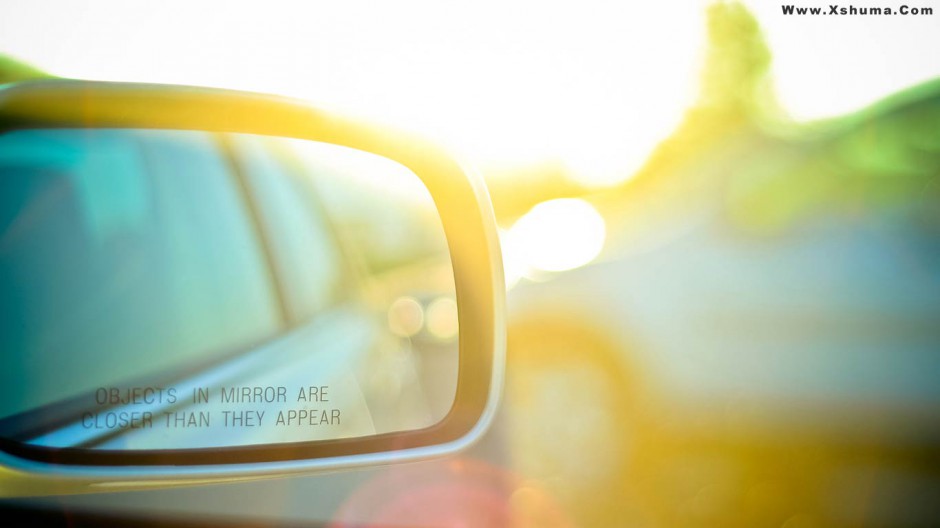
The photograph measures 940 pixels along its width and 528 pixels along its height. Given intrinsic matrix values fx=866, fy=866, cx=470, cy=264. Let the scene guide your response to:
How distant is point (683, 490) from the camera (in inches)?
193

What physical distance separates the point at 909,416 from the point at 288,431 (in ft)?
14.0

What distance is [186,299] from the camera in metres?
2.08

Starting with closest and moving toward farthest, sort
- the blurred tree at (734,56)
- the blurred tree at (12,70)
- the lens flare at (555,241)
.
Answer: the blurred tree at (12,70) → the lens flare at (555,241) → the blurred tree at (734,56)

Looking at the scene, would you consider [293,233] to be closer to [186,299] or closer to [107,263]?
[186,299]

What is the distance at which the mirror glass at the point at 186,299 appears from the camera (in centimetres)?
151

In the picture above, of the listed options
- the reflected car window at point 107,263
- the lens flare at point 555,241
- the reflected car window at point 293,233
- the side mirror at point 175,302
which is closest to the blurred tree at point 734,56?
the lens flare at point 555,241

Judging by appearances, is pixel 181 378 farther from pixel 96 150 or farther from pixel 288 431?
pixel 96 150

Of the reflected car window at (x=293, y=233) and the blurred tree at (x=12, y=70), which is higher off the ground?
the blurred tree at (x=12, y=70)

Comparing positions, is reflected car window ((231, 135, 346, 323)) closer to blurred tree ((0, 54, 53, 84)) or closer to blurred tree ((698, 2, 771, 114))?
blurred tree ((0, 54, 53, 84))

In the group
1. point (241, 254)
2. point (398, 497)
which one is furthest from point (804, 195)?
point (241, 254)

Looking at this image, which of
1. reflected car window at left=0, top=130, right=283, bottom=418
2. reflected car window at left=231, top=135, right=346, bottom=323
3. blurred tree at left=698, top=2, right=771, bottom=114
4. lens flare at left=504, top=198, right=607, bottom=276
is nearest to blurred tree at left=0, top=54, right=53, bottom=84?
reflected car window at left=0, top=130, right=283, bottom=418

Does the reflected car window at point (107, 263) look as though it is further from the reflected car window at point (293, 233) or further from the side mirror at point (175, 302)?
the reflected car window at point (293, 233)

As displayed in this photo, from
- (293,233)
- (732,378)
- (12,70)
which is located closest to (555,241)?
(732,378)

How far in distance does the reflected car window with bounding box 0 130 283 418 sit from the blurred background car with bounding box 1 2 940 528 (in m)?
0.30
